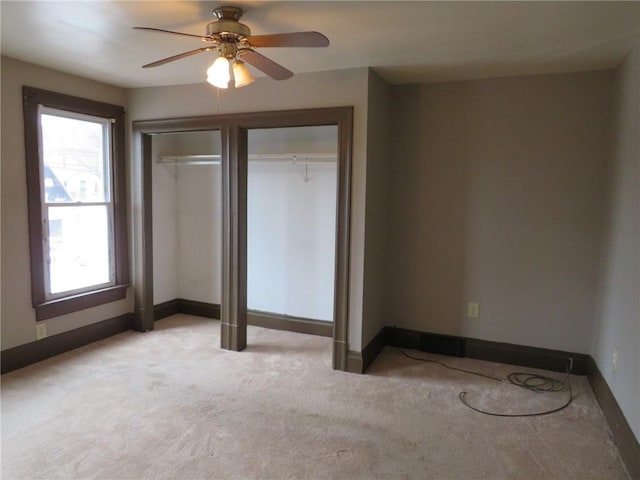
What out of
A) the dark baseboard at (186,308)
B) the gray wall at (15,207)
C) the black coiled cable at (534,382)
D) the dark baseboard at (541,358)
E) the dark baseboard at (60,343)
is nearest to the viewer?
the dark baseboard at (541,358)

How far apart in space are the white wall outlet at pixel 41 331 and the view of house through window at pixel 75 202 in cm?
24

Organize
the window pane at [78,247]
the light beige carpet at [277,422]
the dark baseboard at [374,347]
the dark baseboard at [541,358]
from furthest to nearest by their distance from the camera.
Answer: the window pane at [78,247] < the dark baseboard at [374,347] < the dark baseboard at [541,358] < the light beige carpet at [277,422]

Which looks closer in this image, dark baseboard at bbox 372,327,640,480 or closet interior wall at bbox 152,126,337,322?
dark baseboard at bbox 372,327,640,480

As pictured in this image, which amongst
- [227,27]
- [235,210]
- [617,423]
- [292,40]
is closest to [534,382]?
[617,423]

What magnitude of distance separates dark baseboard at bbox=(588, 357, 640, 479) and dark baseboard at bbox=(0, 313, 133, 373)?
3.96m

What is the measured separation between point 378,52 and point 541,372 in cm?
271

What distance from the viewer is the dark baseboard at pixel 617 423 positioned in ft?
7.09

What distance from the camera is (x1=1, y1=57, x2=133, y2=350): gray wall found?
312 cm

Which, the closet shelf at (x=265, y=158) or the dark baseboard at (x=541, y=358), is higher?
the closet shelf at (x=265, y=158)

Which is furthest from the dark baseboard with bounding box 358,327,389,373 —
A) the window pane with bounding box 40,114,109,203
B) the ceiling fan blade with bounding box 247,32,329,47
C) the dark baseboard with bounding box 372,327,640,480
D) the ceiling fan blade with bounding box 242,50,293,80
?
the window pane with bounding box 40,114,109,203

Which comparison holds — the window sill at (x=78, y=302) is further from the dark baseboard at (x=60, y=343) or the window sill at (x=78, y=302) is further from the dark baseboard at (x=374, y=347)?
the dark baseboard at (x=374, y=347)

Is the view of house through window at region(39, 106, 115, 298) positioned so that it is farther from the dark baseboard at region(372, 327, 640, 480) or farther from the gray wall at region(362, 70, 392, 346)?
the dark baseboard at region(372, 327, 640, 480)

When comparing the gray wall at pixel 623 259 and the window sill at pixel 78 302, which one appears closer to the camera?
the gray wall at pixel 623 259

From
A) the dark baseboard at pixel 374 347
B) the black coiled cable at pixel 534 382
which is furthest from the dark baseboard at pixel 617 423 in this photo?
the dark baseboard at pixel 374 347
